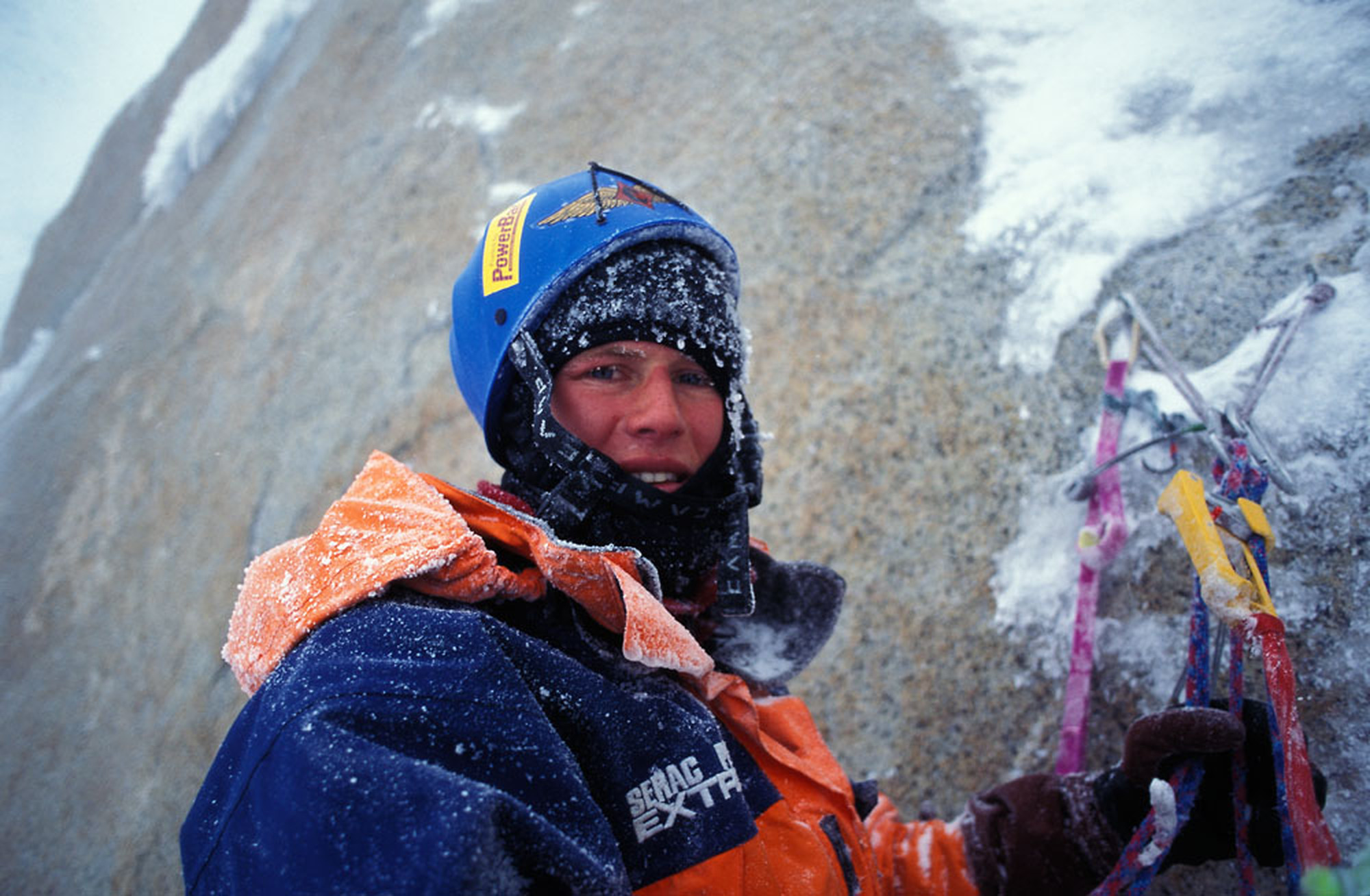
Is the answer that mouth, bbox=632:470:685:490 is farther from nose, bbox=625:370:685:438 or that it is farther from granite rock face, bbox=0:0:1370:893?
granite rock face, bbox=0:0:1370:893

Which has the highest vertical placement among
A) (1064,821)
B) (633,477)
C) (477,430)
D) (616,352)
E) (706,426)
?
(616,352)

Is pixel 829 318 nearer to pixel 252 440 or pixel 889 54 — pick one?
pixel 889 54

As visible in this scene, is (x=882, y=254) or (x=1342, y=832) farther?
(x=882, y=254)

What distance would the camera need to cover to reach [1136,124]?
2.99 meters

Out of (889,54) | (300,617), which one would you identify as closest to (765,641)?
(300,617)

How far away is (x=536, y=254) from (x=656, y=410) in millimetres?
550

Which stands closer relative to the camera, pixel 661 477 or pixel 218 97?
pixel 661 477

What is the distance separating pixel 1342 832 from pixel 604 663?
171cm

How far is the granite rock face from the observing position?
2445mm

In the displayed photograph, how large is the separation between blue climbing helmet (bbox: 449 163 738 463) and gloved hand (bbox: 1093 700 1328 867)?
4.93 feet

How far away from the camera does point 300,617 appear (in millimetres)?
1229

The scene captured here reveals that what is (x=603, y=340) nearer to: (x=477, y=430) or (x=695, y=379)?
(x=695, y=379)

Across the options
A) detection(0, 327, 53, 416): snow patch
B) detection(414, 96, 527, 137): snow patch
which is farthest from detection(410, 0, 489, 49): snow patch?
detection(0, 327, 53, 416): snow patch

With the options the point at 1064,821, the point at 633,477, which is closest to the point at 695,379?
the point at 633,477
